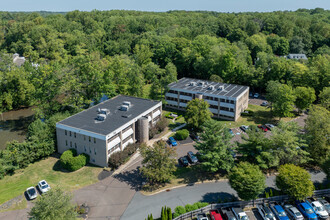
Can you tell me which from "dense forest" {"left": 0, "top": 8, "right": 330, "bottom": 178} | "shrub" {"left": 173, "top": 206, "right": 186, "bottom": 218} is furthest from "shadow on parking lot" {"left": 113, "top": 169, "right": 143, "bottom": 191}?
"dense forest" {"left": 0, "top": 8, "right": 330, "bottom": 178}

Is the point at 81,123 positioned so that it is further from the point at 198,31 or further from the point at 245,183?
the point at 198,31

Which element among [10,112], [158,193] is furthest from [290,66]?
[10,112]

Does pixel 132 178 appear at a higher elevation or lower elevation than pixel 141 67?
lower

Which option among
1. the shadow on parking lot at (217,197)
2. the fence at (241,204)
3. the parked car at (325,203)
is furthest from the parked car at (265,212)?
the parked car at (325,203)

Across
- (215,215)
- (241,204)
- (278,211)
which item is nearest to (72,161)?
(215,215)

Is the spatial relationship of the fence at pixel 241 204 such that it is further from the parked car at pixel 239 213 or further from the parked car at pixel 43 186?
the parked car at pixel 43 186

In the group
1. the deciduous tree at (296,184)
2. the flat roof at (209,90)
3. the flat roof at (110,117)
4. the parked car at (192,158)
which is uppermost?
the flat roof at (209,90)

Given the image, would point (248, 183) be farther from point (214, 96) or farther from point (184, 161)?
point (214, 96)

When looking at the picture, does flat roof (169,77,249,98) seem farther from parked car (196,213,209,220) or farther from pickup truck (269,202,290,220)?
parked car (196,213,209,220)
